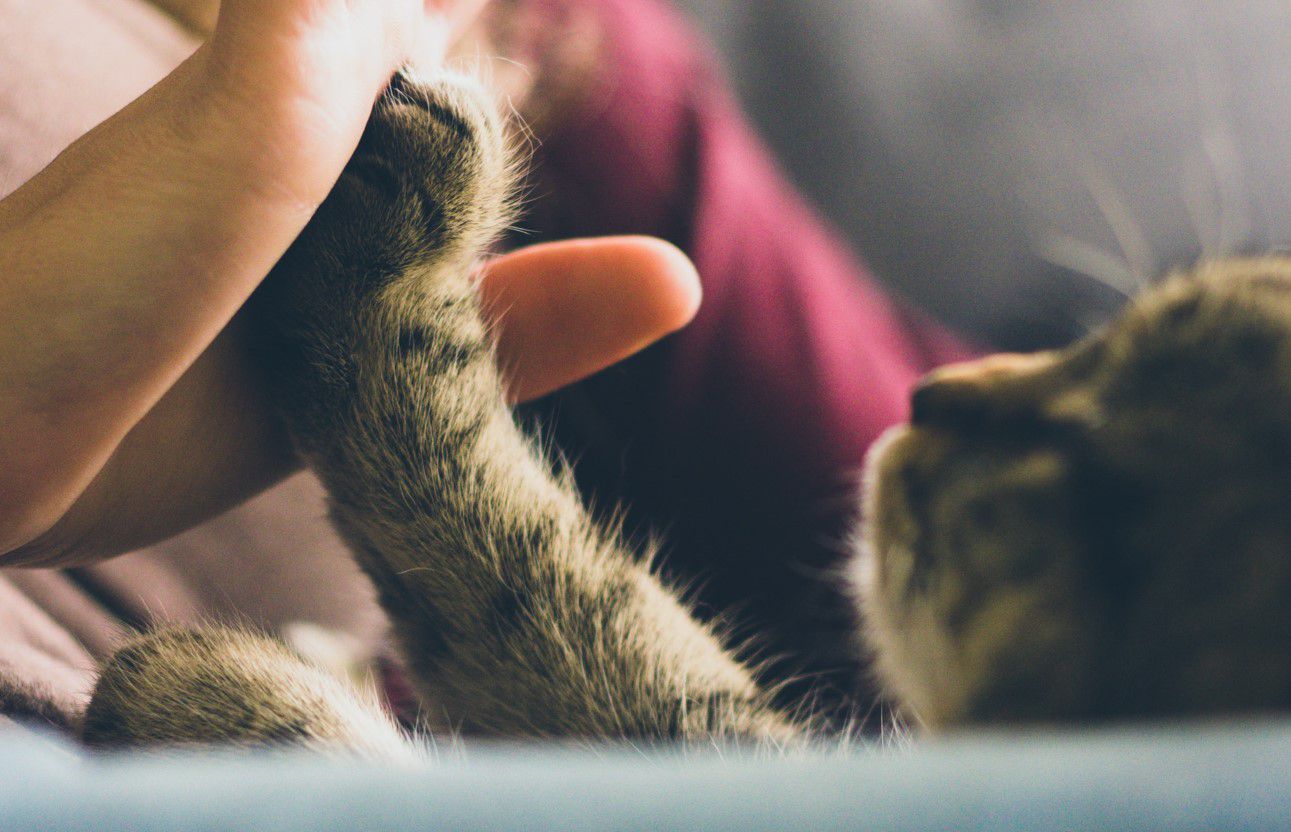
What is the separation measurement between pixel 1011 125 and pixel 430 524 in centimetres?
67

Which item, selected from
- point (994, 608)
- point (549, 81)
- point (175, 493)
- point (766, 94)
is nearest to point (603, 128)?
point (549, 81)

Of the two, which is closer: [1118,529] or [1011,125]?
[1118,529]

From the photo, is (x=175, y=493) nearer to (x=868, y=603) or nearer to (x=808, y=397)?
(x=868, y=603)

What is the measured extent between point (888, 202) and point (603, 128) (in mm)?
271

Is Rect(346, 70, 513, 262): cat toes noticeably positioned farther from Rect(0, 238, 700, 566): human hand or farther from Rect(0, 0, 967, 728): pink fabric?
Rect(0, 0, 967, 728): pink fabric

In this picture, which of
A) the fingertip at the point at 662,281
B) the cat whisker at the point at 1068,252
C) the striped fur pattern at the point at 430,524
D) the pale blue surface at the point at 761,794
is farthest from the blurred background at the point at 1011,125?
the pale blue surface at the point at 761,794

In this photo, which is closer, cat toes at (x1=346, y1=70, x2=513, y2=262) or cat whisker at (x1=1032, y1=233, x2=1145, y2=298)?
cat toes at (x1=346, y1=70, x2=513, y2=262)

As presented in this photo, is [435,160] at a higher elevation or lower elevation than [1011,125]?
lower

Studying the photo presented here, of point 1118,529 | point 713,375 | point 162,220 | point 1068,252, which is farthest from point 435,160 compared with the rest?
point 1068,252

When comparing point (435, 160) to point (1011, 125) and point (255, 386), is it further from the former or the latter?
point (1011, 125)

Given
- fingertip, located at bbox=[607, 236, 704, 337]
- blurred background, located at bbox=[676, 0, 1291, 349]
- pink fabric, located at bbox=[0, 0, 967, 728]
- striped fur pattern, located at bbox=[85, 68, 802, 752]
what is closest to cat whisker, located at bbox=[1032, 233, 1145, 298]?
blurred background, located at bbox=[676, 0, 1291, 349]

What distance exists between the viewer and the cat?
21 centimetres

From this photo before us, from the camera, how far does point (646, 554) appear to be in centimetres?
38

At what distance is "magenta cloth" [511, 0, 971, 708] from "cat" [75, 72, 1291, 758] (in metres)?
0.30
